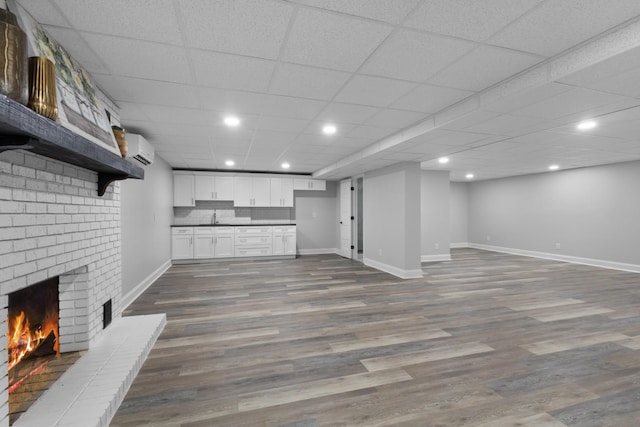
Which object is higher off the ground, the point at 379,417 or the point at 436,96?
the point at 436,96

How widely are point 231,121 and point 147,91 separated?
0.95m

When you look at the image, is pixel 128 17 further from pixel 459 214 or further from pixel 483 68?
pixel 459 214

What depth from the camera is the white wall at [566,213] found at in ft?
19.4

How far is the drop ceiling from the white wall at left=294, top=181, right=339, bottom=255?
4.54 m

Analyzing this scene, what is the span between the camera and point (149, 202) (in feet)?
15.6

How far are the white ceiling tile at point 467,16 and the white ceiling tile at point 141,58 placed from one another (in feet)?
5.01

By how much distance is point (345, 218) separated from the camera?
309 inches

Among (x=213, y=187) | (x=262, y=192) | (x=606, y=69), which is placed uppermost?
(x=606, y=69)

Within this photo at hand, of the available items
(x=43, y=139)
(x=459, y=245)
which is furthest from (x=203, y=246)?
(x=459, y=245)

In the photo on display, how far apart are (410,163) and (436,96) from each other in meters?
2.71

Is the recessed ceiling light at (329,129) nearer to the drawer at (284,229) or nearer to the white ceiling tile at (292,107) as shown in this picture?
the white ceiling tile at (292,107)

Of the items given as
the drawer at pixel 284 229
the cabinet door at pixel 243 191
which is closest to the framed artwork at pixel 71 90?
the cabinet door at pixel 243 191

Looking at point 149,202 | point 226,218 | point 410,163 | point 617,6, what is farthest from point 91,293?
point 226,218

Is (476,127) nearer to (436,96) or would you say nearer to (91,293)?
(436,96)
